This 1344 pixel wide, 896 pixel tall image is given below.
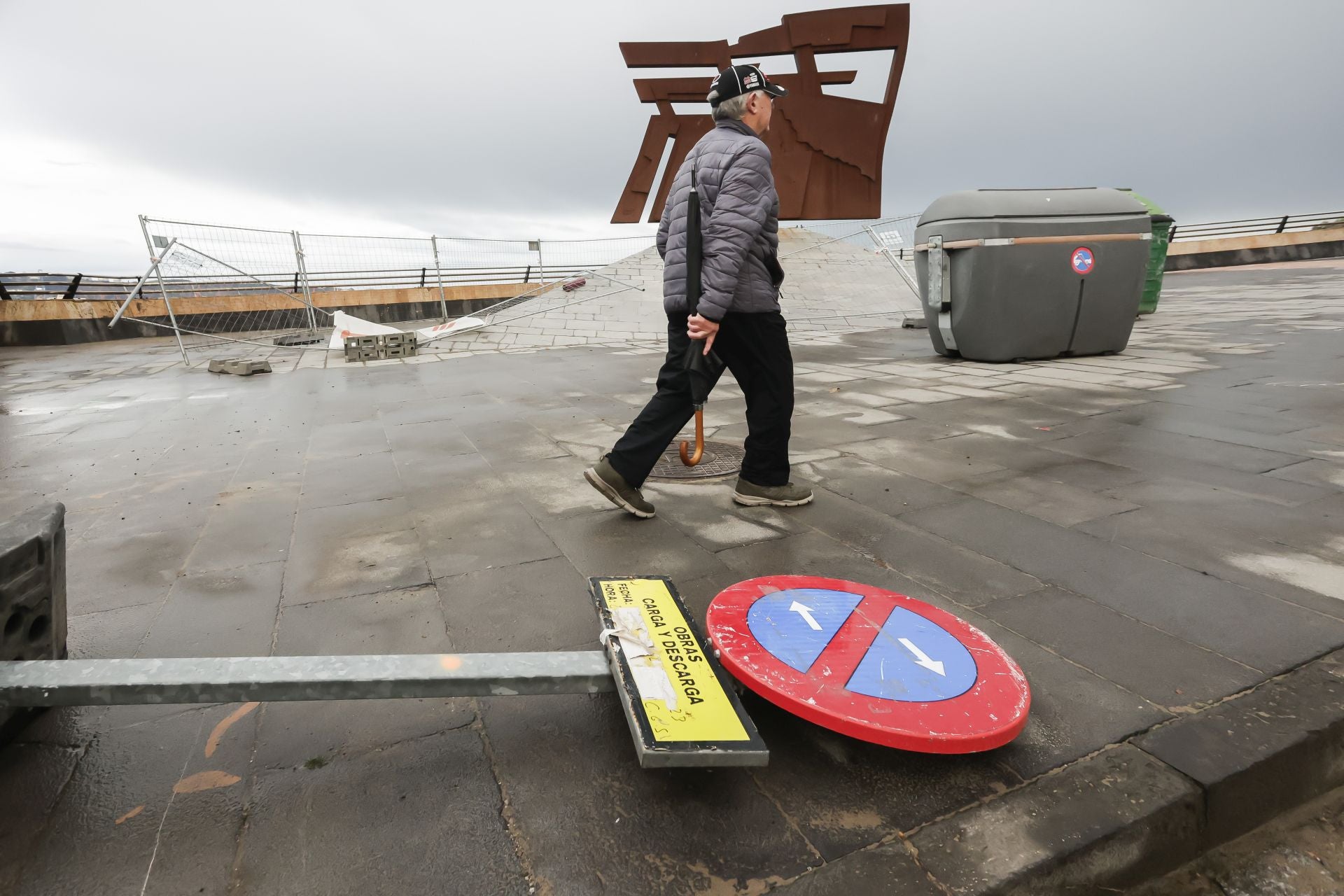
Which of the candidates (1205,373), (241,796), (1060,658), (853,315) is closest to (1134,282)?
(1205,373)

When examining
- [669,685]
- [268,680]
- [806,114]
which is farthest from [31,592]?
[806,114]

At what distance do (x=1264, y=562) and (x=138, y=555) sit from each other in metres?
5.05

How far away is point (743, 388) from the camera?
3.64 meters

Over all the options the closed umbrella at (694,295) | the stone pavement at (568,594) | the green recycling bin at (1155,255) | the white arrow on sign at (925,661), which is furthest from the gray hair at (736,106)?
the green recycling bin at (1155,255)

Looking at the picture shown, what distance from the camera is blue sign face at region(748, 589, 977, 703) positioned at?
1922 millimetres

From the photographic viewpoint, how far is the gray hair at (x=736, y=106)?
3422mm

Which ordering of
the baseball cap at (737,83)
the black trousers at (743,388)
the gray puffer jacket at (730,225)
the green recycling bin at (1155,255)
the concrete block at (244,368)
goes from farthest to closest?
the green recycling bin at (1155,255) → the concrete block at (244,368) → the black trousers at (743,388) → the baseball cap at (737,83) → the gray puffer jacket at (730,225)

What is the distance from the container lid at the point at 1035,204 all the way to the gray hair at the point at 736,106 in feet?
18.8

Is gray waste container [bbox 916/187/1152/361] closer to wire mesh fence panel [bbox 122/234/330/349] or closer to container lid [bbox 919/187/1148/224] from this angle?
container lid [bbox 919/187/1148/224]

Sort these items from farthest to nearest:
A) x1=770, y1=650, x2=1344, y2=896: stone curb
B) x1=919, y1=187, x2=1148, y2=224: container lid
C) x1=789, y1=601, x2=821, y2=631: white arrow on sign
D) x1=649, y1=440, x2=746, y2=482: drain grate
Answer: x1=919, y1=187, x2=1148, y2=224: container lid
x1=649, y1=440, x2=746, y2=482: drain grate
x1=789, y1=601, x2=821, y2=631: white arrow on sign
x1=770, y1=650, x2=1344, y2=896: stone curb

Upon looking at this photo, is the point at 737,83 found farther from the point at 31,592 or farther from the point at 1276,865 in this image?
the point at 1276,865

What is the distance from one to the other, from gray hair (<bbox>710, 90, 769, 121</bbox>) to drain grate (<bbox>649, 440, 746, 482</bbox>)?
1915mm

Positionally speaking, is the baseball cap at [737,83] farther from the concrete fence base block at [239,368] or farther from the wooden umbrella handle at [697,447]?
the concrete fence base block at [239,368]

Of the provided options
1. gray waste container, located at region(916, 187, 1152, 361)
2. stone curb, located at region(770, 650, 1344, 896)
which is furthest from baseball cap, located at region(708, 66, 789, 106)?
gray waste container, located at region(916, 187, 1152, 361)
